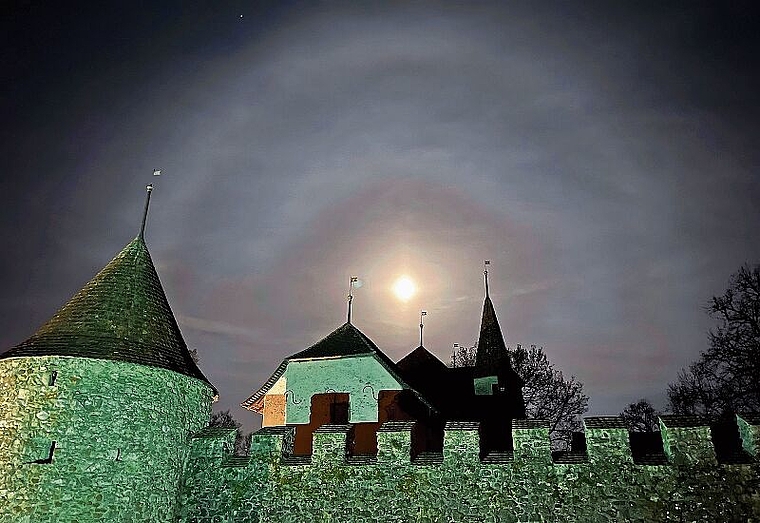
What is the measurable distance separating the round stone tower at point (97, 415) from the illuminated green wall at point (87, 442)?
0.7 inches

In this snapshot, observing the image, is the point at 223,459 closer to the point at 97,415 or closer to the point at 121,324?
the point at 97,415

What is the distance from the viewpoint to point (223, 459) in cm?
1251

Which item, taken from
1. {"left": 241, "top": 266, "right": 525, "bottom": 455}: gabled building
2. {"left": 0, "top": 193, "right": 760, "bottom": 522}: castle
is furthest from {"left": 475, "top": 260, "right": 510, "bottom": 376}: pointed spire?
{"left": 0, "top": 193, "right": 760, "bottom": 522}: castle

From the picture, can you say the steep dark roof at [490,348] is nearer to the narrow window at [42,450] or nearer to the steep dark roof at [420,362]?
the steep dark roof at [420,362]

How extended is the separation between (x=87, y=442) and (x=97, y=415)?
514 mm

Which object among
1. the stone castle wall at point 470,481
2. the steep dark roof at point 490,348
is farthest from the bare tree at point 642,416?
the stone castle wall at point 470,481

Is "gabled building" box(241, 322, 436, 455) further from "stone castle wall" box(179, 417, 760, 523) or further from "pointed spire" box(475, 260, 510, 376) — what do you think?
"pointed spire" box(475, 260, 510, 376)

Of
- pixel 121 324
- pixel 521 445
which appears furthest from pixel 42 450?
pixel 521 445

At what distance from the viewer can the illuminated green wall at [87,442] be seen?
10.5 m

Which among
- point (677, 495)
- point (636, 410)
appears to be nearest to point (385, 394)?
point (677, 495)

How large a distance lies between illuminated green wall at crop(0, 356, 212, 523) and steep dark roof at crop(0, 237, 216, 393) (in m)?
0.25

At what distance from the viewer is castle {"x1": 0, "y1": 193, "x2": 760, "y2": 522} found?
404 inches

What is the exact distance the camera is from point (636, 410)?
34.6 meters

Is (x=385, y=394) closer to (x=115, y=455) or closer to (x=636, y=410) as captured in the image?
(x=115, y=455)
